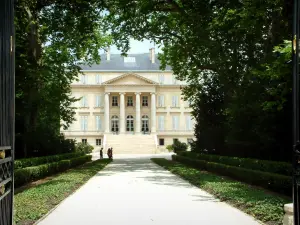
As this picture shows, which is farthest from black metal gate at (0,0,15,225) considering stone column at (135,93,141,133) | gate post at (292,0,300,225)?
stone column at (135,93,141,133)

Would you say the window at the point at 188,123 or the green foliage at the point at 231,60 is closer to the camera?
the green foliage at the point at 231,60

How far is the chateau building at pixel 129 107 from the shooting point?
63.4 meters

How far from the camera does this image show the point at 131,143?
54594 mm

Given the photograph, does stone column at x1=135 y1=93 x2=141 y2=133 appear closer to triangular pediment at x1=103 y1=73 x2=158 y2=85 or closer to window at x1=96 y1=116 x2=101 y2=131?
triangular pediment at x1=103 y1=73 x2=158 y2=85

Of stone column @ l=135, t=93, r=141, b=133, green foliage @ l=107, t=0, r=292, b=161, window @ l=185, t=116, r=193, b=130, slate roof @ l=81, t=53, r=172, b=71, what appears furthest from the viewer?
slate roof @ l=81, t=53, r=172, b=71

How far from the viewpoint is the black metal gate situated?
15.9ft

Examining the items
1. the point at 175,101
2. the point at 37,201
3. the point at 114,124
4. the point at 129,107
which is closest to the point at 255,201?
the point at 37,201

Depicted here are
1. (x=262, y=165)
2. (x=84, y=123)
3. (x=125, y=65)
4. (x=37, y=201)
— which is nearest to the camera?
(x=37, y=201)

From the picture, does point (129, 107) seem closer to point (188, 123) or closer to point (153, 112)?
point (153, 112)

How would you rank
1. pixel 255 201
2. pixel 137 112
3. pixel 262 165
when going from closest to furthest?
pixel 255 201
pixel 262 165
pixel 137 112

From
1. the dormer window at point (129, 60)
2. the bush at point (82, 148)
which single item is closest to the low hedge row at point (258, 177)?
the bush at point (82, 148)

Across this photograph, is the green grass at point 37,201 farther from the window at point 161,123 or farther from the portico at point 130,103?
the window at point 161,123

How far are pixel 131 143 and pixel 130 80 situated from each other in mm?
11884

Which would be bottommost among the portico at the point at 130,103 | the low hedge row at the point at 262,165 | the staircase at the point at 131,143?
the staircase at the point at 131,143
